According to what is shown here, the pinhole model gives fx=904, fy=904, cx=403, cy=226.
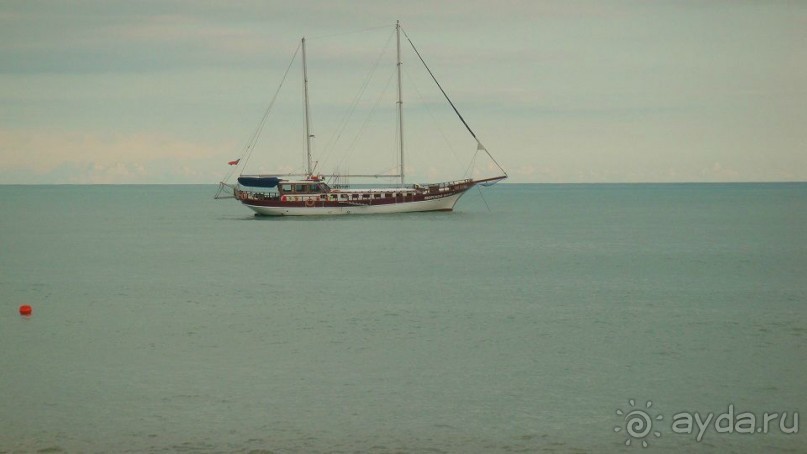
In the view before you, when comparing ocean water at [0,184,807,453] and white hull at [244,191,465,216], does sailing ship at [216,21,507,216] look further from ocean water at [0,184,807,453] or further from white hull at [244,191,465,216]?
ocean water at [0,184,807,453]

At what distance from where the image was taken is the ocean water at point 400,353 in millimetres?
23625

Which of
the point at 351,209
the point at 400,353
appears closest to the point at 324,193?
the point at 351,209

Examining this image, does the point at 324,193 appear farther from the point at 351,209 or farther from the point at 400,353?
the point at 400,353

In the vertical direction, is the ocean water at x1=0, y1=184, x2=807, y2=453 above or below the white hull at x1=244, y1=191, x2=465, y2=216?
below

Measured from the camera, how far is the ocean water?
2362 centimetres

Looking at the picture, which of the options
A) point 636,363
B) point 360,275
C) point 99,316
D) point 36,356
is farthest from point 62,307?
point 636,363

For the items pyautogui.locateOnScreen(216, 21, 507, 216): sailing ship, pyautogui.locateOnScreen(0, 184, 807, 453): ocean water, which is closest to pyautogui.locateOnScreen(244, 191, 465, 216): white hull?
pyautogui.locateOnScreen(216, 21, 507, 216): sailing ship

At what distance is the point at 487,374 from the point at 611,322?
12.0 metres

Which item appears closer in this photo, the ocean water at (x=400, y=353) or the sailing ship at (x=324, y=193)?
the ocean water at (x=400, y=353)

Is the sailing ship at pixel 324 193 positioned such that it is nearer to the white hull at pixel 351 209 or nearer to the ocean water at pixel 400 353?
the white hull at pixel 351 209

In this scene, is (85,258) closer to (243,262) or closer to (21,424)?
(243,262)

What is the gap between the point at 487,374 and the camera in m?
29.9

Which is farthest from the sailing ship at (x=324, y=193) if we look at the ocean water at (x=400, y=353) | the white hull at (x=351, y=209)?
the ocean water at (x=400, y=353)

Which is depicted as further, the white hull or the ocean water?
the white hull
